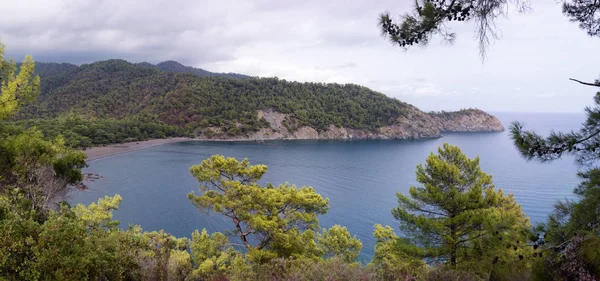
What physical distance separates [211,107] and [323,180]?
2136 inches

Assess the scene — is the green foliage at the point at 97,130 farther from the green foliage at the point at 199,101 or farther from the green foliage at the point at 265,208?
the green foliage at the point at 265,208

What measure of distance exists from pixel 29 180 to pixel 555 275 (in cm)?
1158

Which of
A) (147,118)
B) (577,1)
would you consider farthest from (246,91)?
(577,1)

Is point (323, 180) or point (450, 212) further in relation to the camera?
point (323, 180)

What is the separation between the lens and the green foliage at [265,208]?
38.0 feet

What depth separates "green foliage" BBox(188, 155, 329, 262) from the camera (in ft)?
38.0

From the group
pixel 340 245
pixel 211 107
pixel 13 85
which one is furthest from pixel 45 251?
pixel 211 107

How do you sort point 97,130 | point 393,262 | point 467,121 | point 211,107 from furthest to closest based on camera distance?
point 467,121 → point 211,107 → point 97,130 → point 393,262

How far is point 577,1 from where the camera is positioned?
372 centimetres

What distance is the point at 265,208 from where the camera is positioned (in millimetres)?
12422

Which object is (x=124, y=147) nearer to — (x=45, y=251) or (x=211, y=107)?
(x=211, y=107)

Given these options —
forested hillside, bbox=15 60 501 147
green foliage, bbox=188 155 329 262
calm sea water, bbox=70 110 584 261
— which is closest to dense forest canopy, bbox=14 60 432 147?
forested hillside, bbox=15 60 501 147

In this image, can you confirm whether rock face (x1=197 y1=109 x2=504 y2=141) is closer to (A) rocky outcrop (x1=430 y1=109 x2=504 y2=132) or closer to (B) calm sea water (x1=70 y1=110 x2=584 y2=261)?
(A) rocky outcrop (x1=430 y1=109 x2=504 y2=132)

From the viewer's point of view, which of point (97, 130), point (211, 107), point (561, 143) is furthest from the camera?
point (211, 107)
